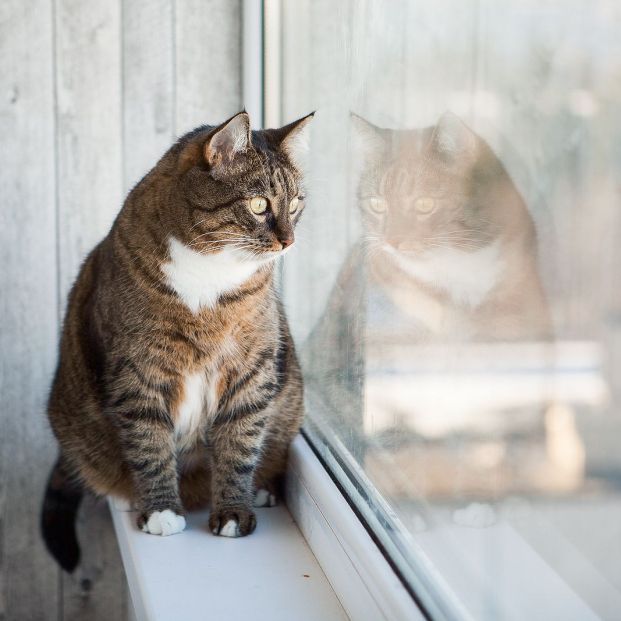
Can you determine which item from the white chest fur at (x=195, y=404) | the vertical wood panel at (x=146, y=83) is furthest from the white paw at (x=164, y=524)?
the vertical wood panel at (x=146, y=83)

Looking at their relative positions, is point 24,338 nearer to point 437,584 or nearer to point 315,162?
point 315,162

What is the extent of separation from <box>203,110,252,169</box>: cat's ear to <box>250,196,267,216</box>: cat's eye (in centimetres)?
7

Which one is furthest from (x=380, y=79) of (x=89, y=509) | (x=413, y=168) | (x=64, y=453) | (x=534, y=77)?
(x=89, y=509)

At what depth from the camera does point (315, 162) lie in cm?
151

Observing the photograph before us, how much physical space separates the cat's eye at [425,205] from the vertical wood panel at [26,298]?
1.07 metres

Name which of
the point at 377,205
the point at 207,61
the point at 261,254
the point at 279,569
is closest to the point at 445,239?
the point at 377,205

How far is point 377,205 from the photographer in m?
1.19

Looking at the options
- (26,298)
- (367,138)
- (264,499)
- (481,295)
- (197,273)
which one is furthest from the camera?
(26,298)

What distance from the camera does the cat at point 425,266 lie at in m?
0.71

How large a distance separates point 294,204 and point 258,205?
8 cm

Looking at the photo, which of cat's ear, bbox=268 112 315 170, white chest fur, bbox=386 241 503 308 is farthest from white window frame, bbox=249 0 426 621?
cat's ear, bbox=268 112 315 170

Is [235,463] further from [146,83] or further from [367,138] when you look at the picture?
[146,83]

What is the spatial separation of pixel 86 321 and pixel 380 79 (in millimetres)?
706

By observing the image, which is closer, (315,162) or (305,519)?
(305,519)
